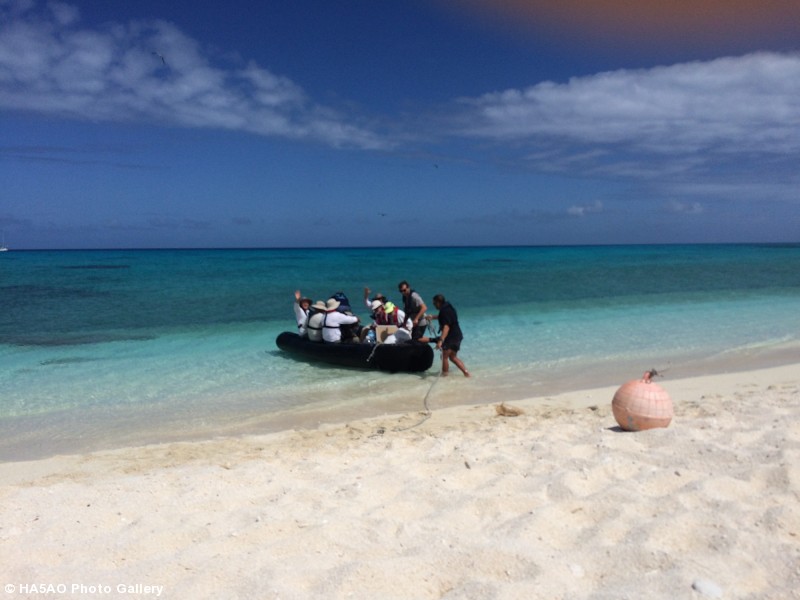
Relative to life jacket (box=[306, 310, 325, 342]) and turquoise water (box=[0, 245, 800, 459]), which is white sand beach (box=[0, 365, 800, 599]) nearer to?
turquoise water (box=[0, 245, 800, 459])

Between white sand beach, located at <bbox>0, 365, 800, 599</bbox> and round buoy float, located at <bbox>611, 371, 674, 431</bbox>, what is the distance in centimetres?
19

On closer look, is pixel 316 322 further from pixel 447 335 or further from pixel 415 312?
pixel 447 335

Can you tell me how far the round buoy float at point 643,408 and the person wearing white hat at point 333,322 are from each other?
22.4 feet

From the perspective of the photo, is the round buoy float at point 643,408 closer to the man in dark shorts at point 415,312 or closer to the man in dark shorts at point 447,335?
the man in dark shorts at point 447,335

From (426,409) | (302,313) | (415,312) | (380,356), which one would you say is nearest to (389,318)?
(415,312)

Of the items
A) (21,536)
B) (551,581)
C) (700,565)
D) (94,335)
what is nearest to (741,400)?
(700,565)

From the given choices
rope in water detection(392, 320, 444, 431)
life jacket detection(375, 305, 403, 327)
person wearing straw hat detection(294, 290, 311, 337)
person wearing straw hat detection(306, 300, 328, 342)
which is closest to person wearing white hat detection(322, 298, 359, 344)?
person wearing straw hat detection(306, 300, 328, 342)

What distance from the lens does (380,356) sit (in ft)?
36.0

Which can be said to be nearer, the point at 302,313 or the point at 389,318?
the point at 389,318

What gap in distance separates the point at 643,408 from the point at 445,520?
8.43 ft

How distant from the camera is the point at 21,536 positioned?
412 centimetres

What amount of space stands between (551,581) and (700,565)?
80 centimetres

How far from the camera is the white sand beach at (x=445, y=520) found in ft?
10.8

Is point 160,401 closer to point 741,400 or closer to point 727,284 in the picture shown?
point 741,400
